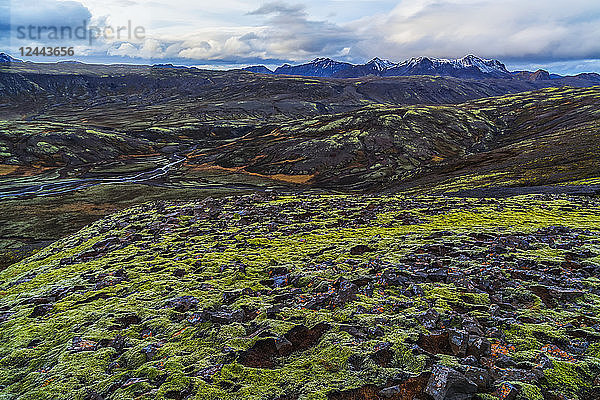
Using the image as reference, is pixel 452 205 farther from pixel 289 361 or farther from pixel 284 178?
pixel 284 178

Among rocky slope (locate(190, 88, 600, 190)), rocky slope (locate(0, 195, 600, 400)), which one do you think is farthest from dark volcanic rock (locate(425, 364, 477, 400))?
rocky slope (locate(190, 88, 600, 190))

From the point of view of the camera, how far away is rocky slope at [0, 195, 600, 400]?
12.3 m

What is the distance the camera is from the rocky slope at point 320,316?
484 inches

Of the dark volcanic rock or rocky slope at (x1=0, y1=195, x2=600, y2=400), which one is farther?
rocky slope at (x1=0, y1=195, x2=600, y2=400)

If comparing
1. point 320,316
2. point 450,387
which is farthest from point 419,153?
point 450,387

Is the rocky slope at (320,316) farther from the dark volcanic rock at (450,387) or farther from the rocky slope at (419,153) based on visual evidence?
the rocky slope at (419,153)

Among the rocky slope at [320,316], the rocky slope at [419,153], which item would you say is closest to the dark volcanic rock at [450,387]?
the rocky slope at [320,316]

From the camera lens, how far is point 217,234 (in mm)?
34375

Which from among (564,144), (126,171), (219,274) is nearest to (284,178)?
Answer: (126,171)

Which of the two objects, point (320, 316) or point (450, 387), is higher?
point (450, 387)

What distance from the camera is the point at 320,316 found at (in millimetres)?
16688

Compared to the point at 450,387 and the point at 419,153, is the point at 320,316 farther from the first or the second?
the point at 419,153

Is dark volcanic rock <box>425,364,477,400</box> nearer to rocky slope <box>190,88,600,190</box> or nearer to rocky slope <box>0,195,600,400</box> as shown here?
rocky slope <box>0,195,600,400</box>

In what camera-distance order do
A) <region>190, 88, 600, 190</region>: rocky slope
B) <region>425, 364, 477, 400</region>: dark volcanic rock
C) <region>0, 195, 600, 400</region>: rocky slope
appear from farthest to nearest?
<region>190, 88, 600, 190</region>: rocky slope
<region>0, 195, 600, 400</region>: rocky slope
<region>425, 364, 477, 400</region>: dark volcanic rock
